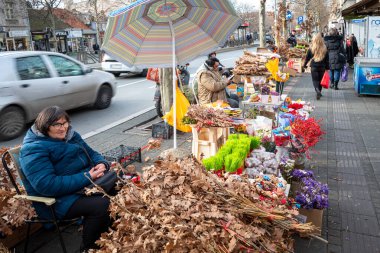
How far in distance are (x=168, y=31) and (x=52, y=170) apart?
2.75 m

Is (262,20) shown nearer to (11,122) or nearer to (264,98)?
(264,98)

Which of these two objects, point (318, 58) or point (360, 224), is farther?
point (318, 58)

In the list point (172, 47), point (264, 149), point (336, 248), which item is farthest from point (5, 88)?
point (336, 248)

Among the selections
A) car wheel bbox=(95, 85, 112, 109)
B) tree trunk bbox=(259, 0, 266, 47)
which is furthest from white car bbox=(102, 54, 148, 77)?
car wheel bbox=(95, 85, 112, 109)

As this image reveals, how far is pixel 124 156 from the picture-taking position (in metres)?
5.71

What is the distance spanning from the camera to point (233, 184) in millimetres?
2830

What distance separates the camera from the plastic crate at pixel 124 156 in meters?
5.54

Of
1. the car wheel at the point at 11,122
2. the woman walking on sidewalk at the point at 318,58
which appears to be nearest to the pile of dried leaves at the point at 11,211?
the car wheel at the point at 11,122

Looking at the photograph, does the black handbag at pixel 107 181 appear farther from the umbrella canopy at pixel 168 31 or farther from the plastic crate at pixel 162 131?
the plastic crate at pixel 162 131

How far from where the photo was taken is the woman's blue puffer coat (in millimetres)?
3072

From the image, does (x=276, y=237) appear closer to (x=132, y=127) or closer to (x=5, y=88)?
(x=132, y=127)

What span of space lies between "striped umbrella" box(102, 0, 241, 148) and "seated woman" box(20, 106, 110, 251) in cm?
173

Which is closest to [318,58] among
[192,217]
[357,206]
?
[357,206]

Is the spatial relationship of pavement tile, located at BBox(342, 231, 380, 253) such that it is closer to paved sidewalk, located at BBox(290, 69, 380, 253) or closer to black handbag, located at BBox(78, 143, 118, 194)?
paved sidewalk, located at BBox(290, 69, 380, 253)
